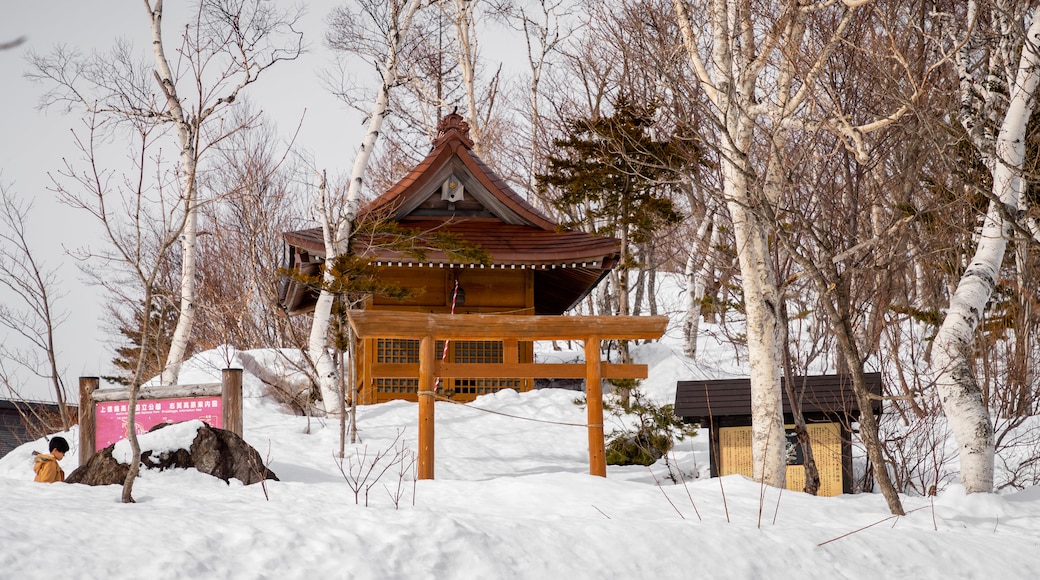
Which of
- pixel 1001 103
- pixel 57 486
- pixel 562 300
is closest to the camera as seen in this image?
pixel 57 486

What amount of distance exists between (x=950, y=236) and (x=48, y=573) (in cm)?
1125

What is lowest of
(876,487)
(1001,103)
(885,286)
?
(876,487)

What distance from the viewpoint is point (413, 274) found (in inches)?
618

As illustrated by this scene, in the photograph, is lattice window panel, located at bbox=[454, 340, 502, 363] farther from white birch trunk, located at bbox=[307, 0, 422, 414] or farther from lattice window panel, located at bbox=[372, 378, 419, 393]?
white birch trunk, located at bbox=[307, 0, 422, 414]

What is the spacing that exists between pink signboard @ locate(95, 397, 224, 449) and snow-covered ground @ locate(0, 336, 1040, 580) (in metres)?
1.15

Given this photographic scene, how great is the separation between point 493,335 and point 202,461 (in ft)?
10.4

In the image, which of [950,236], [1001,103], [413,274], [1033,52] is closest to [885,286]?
[950,236]

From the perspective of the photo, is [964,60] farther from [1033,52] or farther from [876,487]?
[876,487]

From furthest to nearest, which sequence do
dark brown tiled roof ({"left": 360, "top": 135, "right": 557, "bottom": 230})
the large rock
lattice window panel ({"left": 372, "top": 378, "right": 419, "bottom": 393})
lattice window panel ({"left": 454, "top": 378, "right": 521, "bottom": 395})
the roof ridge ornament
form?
lattice window panel ({"left": 454, "top": 378, "right": 521, "bottom": 395}) < lattice window panel ({"left": 372, "top": 378, "right": 419, "bottom": 393}) < the roof ridge ornament < dark brown tiled roof ({"left": 360, "top": 135, "right": 557, "bottom": 230}) < the large rock

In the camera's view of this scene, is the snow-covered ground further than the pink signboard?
No

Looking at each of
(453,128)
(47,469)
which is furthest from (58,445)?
(453,128)

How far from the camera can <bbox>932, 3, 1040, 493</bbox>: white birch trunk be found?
7.58m

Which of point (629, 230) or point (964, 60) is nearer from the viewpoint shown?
point (964, 60)

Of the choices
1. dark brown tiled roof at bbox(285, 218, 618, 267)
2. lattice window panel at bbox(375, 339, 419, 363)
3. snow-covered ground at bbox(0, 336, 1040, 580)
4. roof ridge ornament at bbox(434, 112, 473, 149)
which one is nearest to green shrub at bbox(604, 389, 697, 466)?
snow-covered ground at bbox(0, 336, 1040, 580)
